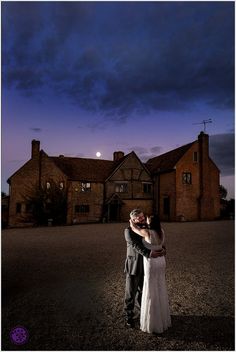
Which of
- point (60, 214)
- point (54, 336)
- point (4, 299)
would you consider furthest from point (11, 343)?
point (60, 214)

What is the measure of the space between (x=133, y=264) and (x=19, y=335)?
2.44 metres

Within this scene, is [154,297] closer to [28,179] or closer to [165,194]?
[165,194]

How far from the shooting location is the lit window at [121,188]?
31297 mm

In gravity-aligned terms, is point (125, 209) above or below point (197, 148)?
below

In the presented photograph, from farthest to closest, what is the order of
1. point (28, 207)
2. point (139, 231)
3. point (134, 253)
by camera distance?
point (28, 207), point (134, 253), point (139, 231)

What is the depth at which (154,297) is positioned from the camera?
4.90 metres

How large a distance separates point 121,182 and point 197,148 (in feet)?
31.5

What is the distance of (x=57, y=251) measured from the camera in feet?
41.1

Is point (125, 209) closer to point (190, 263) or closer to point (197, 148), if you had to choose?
point (197, 148)

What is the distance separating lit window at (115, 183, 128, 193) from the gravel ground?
19.3 m

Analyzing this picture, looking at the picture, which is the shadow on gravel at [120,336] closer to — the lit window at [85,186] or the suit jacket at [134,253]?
the suit jacket at [134,253]

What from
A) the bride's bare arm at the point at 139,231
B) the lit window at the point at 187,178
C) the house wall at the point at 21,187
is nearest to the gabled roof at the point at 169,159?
the lit window at the point at 187,178

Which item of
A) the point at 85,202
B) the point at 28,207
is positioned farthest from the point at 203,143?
the point at 28,207

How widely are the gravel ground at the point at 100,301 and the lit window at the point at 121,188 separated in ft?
63.3
